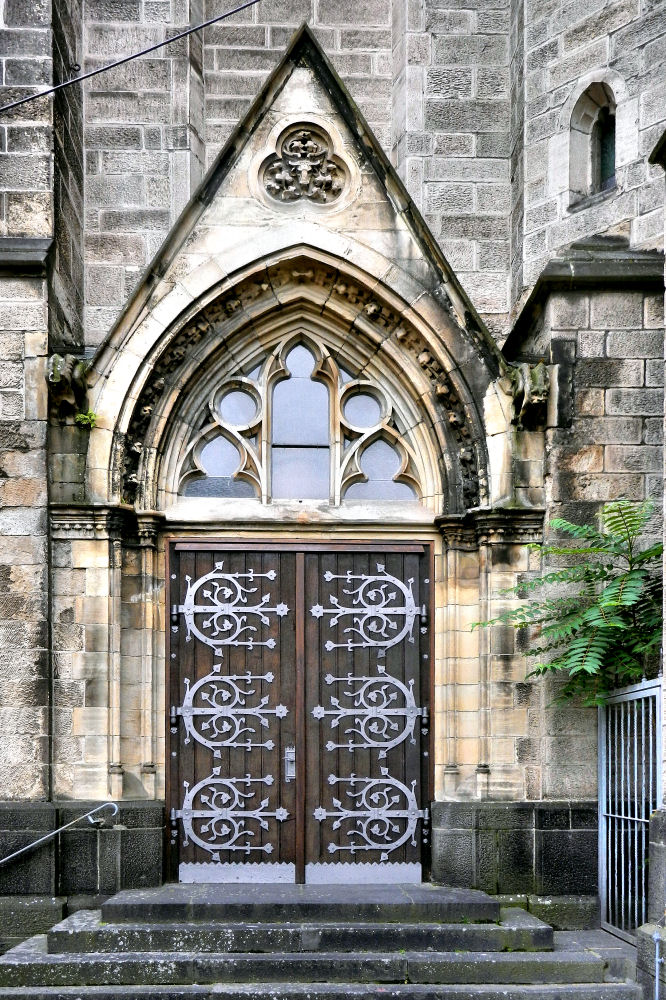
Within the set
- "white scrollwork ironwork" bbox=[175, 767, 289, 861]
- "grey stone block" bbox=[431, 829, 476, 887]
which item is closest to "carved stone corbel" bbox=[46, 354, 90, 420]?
"white scrollwork ironwork" bbox=[175, 767, 289, 861]

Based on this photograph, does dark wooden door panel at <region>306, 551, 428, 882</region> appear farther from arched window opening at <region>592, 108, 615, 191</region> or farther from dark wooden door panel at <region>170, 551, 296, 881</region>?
arched window opening at <region>592, 108, 615, 191</region>

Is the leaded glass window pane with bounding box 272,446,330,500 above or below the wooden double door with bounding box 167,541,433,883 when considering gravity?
above

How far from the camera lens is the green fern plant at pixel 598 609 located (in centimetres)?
704

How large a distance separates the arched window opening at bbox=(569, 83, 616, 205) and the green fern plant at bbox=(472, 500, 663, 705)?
262 cm

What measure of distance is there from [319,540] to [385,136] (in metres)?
3.65

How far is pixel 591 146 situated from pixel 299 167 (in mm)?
2350

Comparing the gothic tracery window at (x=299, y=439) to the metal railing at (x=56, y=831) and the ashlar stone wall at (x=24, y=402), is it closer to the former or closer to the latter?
the ashlar stone wall at (x=24, y=402)

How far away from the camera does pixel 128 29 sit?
9.21 meters

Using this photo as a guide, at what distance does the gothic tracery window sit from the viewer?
27.4 ft

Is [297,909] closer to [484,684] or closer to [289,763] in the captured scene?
[289,763]

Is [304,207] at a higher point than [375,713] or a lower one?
higher

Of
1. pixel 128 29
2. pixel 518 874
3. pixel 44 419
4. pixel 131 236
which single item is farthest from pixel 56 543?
pixel 128 29

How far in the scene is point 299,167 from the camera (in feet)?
26.5

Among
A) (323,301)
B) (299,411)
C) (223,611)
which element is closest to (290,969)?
(223,611)
